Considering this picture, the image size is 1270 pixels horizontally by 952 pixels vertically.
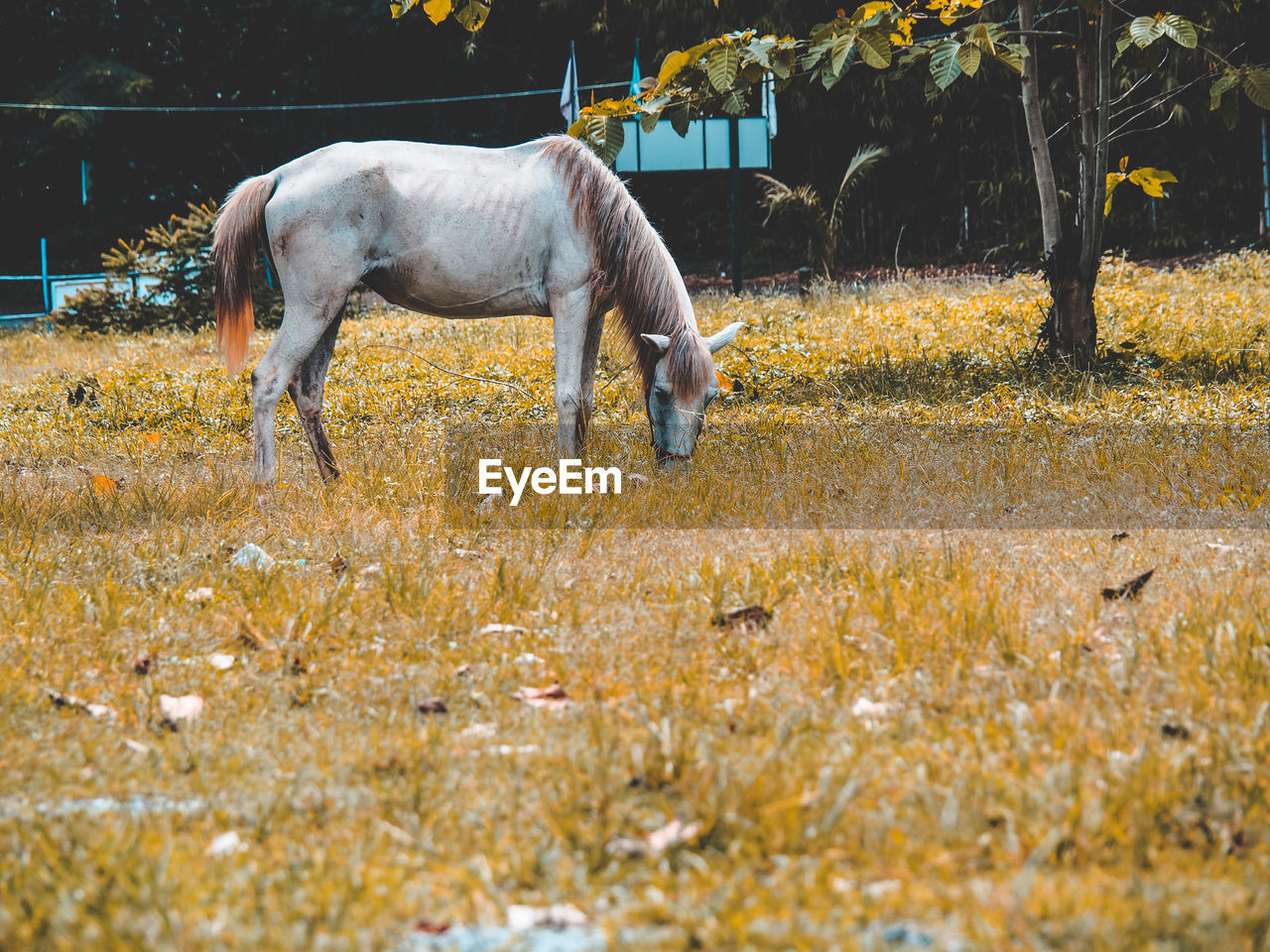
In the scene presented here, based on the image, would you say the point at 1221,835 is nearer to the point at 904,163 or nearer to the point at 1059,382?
the point at 1059,382

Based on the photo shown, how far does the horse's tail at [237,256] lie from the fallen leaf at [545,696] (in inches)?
140

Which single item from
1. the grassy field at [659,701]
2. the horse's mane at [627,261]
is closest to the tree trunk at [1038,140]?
the grassy field at [659,701]

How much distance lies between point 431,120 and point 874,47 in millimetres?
20257

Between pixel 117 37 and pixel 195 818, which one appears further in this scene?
pixel 117 37

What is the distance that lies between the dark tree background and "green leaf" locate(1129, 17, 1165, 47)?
47.1 feet

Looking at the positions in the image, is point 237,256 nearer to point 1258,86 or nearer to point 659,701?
point 659,701

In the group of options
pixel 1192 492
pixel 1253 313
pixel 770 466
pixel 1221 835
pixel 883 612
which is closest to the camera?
pixel 1221 835

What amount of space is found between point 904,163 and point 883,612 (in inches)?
822

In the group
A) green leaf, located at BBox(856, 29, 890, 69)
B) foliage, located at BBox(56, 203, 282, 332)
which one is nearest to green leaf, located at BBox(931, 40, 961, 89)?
green leaf, located at BBox(856, 29, 890, 69)

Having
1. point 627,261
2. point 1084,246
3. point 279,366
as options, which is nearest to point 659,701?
point 627,261

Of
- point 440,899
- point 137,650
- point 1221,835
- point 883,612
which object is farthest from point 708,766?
point 137,650

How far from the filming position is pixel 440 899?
2045 mm

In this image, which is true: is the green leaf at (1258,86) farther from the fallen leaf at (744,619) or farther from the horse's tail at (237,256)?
the horse's tail at (237,256)

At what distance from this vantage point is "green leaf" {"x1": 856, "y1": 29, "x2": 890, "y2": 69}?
618cm
